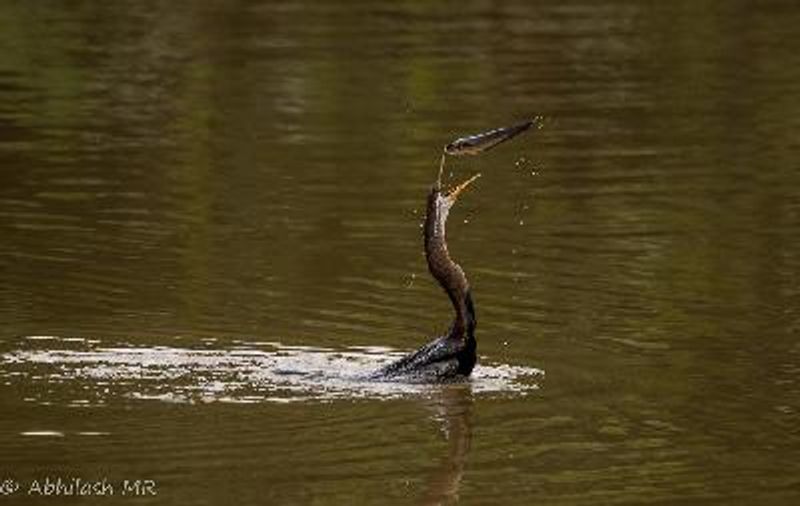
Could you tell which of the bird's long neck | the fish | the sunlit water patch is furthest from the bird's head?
the sunlit water patch

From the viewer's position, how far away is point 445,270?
14250 millimetres

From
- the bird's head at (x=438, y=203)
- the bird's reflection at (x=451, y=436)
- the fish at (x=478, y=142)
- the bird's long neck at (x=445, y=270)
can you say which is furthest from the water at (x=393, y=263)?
the fish at (x=478, y=142)

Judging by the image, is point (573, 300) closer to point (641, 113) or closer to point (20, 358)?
point (20, 358)

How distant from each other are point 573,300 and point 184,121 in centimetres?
888

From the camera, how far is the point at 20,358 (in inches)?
577

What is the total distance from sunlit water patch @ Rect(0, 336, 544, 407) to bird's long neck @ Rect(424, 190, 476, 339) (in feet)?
1.01

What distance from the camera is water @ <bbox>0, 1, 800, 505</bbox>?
1267 centimetres

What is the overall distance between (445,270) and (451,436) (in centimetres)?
134

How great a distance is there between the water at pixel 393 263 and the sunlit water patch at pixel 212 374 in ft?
0.09

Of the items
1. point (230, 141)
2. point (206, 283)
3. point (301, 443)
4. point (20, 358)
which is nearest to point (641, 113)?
point (230, 141)

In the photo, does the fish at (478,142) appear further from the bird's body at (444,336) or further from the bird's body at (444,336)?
the bird's body at (444,336)

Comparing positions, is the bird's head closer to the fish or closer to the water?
the fish

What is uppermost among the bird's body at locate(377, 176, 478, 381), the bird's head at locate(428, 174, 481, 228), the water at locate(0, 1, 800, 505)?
the bird's head at locate(428, 174, 481, 228)

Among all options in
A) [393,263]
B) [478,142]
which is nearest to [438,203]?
[478,142]
